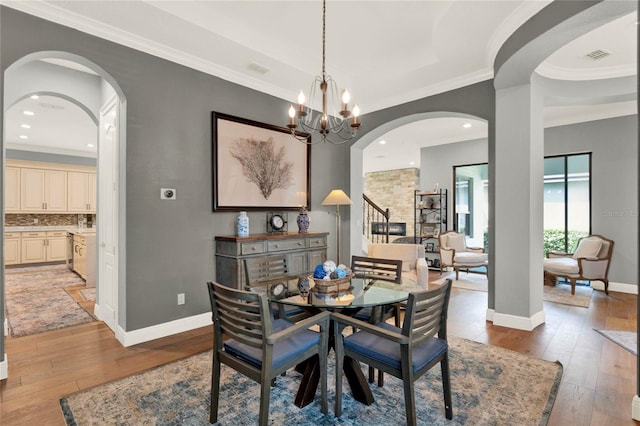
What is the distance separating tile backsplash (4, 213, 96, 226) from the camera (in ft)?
25.4

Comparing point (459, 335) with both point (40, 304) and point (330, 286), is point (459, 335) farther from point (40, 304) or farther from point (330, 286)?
point (40, 304)

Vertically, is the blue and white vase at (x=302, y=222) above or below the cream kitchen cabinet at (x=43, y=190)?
below

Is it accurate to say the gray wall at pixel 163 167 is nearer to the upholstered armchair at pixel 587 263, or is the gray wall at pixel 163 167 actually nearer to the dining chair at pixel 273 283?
the dining chair at pixel 273 283

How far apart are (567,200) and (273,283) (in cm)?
609

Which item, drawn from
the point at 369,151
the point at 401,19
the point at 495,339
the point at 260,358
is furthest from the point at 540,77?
the point at 369,151

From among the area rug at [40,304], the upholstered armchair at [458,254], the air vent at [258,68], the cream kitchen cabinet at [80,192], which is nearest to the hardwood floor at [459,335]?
the area rug at [40,304]

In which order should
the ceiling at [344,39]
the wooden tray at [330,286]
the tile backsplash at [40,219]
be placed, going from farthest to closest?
the tile backsplash at [40,219] → the ceiling at [344,39] → the wooden tray at [330,286]

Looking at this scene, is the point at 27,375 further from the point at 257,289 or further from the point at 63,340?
the point at 257,289

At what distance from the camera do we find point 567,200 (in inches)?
236

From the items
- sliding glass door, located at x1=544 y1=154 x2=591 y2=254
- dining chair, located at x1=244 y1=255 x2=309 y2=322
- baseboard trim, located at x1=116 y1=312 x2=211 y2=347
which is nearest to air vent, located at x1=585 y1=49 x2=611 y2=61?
sliding glass door, located at x1=544 y1=154 x2=591 y2=254

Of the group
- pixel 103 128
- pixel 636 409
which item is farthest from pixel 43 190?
pixel 636 409

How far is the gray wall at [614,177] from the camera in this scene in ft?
16.9

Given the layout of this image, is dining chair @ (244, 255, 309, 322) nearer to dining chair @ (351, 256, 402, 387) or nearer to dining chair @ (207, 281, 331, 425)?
dining chair @ (207, 281, 331, 425)

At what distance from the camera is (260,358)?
1751mm
